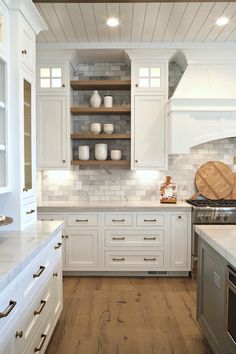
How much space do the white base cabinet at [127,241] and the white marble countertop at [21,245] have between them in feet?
4.10

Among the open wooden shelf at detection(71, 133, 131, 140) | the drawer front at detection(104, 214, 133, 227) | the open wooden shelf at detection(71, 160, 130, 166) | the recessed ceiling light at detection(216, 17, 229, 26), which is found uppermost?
the recessed ceiling light at detection(216, 17, 229, 26)

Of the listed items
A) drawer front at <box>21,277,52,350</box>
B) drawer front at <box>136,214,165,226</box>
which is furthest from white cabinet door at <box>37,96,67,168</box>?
drawer front at <box>21,277,52,350</box>

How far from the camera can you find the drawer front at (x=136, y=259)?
4.00 meters

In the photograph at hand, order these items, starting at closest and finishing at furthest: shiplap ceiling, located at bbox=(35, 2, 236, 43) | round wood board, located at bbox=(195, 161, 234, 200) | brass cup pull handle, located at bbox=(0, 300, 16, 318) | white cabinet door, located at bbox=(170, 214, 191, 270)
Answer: brass cup pull handle, located at bbox=(0, 300, 16, 318), shiplap ceiling, located at bbox=(35, 2, 236, 43), white cabinet door, located at bbox=(170, 214, 191, 270), round wood board, located at bbox=(195, 161, 234, 200)

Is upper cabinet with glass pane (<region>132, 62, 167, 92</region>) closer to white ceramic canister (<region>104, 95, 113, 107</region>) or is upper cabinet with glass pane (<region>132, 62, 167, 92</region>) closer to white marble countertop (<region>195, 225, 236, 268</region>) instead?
white ceramic canister (<region>104, 95, 113, 107</region>)

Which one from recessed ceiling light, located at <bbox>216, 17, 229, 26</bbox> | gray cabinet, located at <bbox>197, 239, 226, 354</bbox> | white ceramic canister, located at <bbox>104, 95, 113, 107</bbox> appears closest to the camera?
gray cabinet, located at <bbox>197, 239, 226, 354</bbox>

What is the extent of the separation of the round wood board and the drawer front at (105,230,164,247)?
94 cm

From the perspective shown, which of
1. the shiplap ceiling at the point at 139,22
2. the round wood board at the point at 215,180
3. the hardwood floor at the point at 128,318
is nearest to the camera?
the hardwood floor at the point at 128,318

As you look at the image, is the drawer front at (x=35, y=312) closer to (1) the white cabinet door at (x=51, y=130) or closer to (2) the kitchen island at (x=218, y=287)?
(2) the kitchen island at (x=218, y=287)

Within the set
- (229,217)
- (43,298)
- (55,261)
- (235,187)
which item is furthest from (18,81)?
(235,187)

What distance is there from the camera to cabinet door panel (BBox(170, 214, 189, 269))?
3959 millimetres

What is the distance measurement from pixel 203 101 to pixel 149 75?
0.76 m

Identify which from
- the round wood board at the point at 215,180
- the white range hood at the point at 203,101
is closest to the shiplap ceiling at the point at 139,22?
the white range hood at the point at 203,101

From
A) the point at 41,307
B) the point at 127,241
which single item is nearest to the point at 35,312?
the point at 41,307
